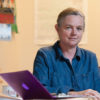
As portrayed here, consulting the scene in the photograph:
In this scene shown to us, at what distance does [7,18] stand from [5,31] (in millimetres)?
130

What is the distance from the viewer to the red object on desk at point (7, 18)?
247 centimetres

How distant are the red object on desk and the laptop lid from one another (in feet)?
5.13

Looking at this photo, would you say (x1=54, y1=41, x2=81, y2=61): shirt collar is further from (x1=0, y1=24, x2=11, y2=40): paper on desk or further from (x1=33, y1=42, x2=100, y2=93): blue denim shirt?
(x1=0, y1=24, x2=11, y2=40): paper on desk

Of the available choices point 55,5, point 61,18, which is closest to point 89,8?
point 55,5

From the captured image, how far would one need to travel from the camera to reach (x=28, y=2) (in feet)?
8.98

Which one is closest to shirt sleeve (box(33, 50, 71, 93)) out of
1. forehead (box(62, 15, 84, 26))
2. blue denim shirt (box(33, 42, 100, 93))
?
blue denim shirt (box(33, 42, 100, 93))

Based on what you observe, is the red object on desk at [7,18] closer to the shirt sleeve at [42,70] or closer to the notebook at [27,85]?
the shirt sleeve at [42,70]

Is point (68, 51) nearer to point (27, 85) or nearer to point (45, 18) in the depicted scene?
point (27, 85)

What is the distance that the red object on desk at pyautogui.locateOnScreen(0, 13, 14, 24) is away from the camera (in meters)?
2.47

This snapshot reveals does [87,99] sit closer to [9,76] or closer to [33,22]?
[9,76]

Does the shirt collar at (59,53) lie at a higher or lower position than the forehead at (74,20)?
lower

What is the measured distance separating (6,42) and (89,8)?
3.73ft

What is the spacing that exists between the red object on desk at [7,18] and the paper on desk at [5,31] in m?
0.04

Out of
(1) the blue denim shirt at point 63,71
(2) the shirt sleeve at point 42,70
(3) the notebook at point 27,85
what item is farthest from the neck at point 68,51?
(3) the notebook at point 27,85
